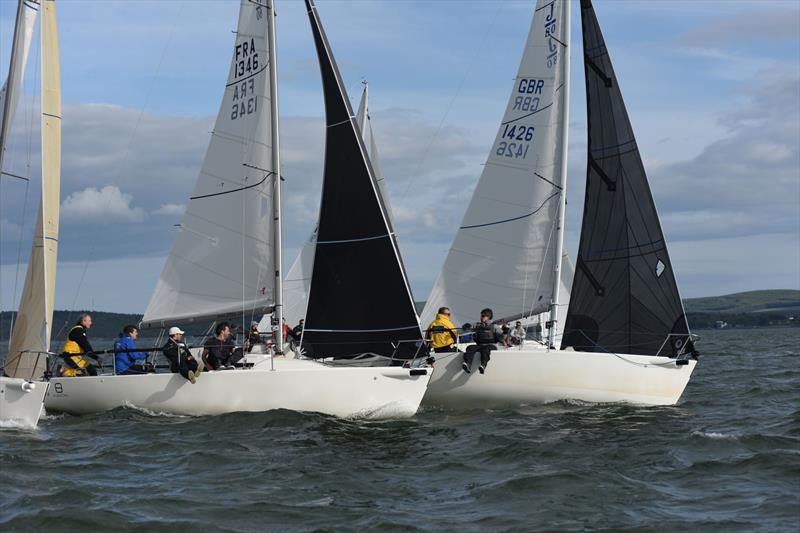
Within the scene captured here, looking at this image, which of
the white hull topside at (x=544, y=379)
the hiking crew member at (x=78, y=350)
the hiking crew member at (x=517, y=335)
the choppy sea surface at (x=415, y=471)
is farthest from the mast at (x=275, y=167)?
the hiking crew member at (x=517, y=335)

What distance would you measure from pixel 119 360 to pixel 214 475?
6087 millimetres

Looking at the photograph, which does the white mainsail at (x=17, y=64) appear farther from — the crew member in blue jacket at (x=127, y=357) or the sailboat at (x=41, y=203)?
the crew member in blue jacket at (x=127, y=357)

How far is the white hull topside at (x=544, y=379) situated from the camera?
61.6ft

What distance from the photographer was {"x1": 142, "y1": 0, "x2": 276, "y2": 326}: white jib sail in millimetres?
19125

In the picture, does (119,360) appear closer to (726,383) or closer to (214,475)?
(214,475)

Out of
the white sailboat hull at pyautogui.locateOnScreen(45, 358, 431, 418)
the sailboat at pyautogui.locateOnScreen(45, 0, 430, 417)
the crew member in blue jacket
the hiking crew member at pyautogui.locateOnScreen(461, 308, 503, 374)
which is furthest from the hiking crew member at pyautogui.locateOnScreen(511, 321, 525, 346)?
the crew member in blue jacket

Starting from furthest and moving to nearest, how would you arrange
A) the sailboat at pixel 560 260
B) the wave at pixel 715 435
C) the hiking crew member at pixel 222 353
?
the sailboat at pixel 560 260, the hiking crew member at pixel 222 353, the wave at pixel 715 435

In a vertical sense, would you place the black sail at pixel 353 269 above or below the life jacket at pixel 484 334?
above

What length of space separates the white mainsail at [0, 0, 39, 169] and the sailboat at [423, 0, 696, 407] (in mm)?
8309

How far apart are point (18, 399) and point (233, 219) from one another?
5107 mm

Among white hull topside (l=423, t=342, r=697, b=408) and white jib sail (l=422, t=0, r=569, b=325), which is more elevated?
white jib sail (l=422, t=0, r=569, b=325)

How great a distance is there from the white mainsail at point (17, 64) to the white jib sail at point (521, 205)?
31.2 ft

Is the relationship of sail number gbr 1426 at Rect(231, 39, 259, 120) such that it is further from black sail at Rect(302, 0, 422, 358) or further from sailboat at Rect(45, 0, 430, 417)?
black sail at Rect(302, 0, 422, 358)

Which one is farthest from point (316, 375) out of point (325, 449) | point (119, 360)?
point (119, 360)
